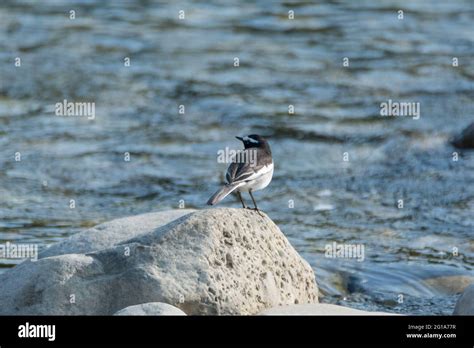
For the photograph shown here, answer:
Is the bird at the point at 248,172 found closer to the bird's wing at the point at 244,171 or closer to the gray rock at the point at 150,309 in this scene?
the bird's wing at the point at 244,171

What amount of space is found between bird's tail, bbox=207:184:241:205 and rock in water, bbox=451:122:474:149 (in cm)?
686

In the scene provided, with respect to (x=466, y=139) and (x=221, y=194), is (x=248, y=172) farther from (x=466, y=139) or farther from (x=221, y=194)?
(x=466, y=139)

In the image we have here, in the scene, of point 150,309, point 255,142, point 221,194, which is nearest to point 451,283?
point 255,142

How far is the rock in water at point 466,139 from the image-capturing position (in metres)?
14.4

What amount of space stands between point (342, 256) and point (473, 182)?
303 cm

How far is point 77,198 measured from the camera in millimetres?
12891

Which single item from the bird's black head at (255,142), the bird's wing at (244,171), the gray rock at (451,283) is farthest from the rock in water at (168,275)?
the gray rock at (451,283)

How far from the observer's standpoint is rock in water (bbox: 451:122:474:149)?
1441cm

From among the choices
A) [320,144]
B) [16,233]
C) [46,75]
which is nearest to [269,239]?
[16,233]

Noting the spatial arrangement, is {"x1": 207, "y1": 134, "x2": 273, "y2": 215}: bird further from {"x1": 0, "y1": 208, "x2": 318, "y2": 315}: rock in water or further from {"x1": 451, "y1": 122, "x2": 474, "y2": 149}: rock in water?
{"x1": 451, "y1": 122, "x2": 474, "y2": 149}: rock in water

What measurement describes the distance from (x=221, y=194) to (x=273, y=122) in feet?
24.8

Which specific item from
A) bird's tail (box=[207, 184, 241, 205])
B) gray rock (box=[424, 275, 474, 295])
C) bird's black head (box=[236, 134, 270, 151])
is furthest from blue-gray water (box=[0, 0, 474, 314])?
bird's tail (box=[207, 184, 241, 205])

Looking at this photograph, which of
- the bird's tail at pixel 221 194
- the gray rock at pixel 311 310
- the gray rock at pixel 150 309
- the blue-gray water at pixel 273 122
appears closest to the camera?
the gray rock at pixel 150 309

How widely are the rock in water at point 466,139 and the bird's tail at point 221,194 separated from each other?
6.86 m
